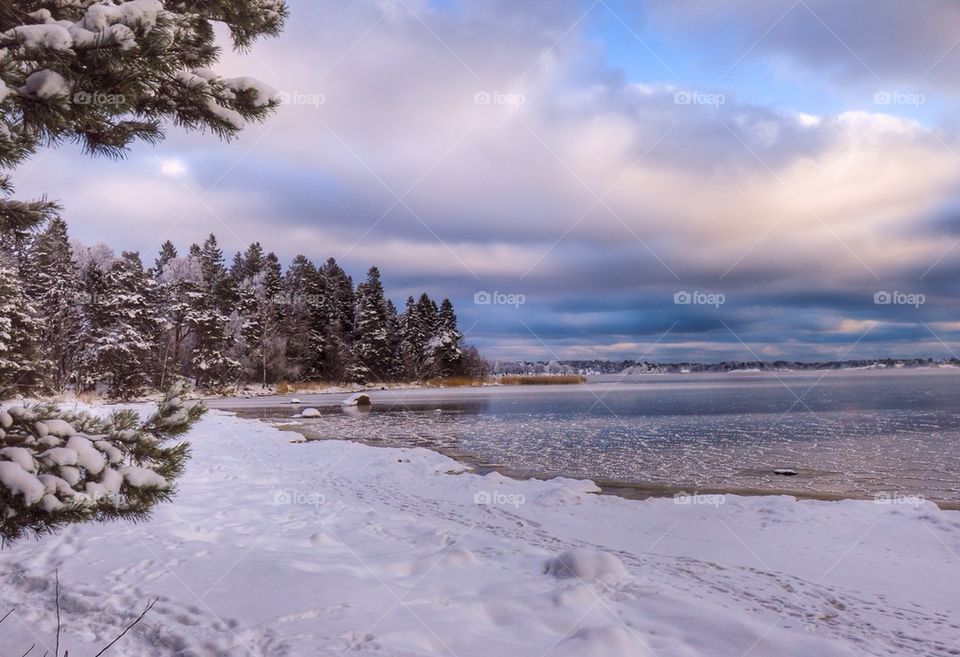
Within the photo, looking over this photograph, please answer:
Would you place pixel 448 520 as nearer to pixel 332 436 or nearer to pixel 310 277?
pixel 332 436

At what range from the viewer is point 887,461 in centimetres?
1581

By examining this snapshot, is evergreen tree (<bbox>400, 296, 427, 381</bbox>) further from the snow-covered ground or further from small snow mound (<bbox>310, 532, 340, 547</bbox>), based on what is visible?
small snow mound (<bbox>310, 532, 340, 547</bbox>)

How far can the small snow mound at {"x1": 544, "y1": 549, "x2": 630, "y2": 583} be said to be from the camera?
6.07 m

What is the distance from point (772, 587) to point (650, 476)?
25.8 feet

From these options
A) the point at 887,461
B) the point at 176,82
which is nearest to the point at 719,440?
the point at 887,461

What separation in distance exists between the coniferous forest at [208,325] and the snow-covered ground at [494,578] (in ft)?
85.5

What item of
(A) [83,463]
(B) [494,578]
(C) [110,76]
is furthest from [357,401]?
(C) [110,76]

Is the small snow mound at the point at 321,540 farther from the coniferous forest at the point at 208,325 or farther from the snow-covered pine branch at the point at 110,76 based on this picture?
the coniferous forest at the point at 208,325

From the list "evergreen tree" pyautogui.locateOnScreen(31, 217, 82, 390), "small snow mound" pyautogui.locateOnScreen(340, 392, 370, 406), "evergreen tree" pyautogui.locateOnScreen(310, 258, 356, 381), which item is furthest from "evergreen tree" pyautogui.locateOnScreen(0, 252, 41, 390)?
"evergreen tree" pyautogui.locateOnScreen(310, 258, 356, 381)

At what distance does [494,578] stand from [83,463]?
431 cm

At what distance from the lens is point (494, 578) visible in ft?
19.8

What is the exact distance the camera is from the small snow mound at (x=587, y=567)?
6074 millimetres

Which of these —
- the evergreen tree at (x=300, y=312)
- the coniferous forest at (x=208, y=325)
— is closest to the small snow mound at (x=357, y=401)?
the coniferous forest at (x=208, y=325)

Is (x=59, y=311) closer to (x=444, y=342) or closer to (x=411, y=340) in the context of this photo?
(x=411, y=340)
